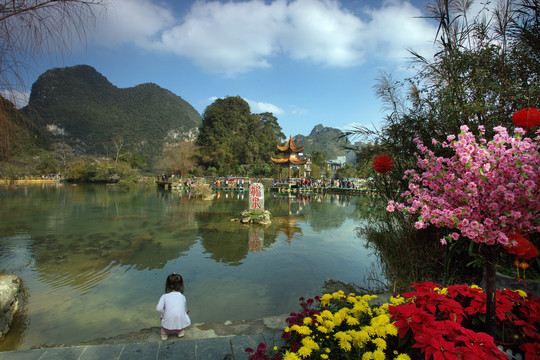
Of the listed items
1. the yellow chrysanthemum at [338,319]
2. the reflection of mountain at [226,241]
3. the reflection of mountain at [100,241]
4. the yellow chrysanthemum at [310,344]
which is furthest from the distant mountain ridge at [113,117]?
the yellow chrysanthemum at [310,344]

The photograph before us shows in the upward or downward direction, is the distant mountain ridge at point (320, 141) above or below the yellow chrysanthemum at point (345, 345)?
above

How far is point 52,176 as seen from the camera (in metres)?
38.7

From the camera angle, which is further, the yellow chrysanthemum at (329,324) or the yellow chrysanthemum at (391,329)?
the yellow chrysanthemum at (329,324)

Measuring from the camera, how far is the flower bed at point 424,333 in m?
1.55

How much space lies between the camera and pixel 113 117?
7300 cm

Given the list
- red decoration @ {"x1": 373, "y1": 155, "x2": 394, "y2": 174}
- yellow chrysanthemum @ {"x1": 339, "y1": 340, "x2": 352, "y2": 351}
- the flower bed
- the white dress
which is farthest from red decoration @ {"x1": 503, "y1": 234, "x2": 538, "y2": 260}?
the white dress

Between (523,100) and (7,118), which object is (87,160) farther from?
(523,100)

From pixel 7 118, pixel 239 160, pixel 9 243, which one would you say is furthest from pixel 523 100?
pixel 239 160

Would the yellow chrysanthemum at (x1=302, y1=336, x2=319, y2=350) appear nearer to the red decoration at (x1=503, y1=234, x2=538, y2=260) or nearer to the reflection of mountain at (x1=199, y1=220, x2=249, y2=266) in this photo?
the red decoration at (x1=503, y1=234, x2=538, y2=260)

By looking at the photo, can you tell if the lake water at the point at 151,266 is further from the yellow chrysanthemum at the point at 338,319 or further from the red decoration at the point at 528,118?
the red decoration at the point at 528,118

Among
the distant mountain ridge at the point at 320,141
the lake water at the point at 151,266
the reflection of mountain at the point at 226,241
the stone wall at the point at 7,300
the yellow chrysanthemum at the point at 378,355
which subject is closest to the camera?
the yellow chrysanthemum at the point at 378,355

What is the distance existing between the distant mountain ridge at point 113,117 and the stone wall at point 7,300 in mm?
58608

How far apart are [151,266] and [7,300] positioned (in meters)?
2.86

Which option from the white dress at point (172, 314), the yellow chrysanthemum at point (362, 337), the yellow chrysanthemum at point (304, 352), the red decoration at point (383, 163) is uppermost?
the red decoration at point (383, 163)
